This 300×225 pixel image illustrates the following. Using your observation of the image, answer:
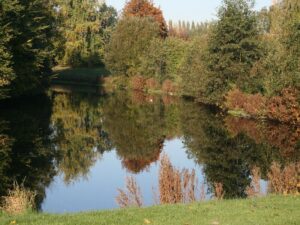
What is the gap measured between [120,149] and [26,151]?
17.0 ft

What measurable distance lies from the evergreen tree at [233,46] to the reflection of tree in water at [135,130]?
618 cm

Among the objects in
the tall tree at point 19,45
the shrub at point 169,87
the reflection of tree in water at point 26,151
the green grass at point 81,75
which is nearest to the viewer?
the reflection of tree in water at point 26,151

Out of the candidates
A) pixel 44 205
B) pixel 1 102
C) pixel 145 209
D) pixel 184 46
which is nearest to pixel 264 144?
pixel 44 205

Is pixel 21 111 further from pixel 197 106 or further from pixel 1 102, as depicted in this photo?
pixel 197 106

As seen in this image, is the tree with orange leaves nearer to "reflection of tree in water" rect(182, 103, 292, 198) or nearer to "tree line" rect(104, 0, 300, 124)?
"tree line" rect(104, 0, 300, 124)

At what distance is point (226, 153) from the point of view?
23141 mm

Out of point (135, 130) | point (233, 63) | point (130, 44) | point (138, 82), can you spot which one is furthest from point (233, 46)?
point (130, 44)

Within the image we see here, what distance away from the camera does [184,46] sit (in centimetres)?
5816

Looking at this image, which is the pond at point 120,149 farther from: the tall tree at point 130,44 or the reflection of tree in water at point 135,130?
the tall tree at point 130,44

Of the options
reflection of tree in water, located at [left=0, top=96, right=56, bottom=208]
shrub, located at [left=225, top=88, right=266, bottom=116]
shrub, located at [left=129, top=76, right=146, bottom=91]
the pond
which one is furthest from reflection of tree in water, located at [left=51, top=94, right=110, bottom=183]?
shrub, located at [left=129, top=76, right=146, bottom=91]

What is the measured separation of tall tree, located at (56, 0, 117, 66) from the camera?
226 feet

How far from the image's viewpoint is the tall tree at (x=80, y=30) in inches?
2712

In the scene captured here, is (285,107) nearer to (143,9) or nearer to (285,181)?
(285,181)

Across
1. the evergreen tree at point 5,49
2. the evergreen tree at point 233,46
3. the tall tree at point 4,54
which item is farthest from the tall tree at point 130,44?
the tall tree at point 4,54
